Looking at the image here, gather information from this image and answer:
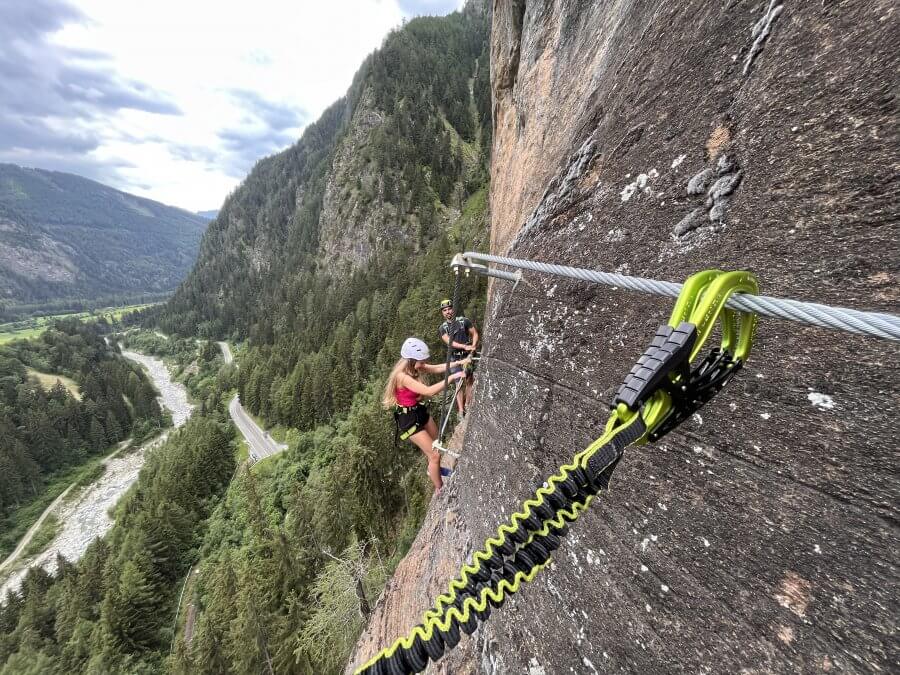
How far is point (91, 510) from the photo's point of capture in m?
60.4

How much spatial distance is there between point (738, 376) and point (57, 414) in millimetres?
109278

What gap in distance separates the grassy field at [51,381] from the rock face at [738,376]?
12628cm

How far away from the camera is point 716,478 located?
1.86m

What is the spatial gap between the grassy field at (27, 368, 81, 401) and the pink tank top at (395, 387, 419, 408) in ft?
403

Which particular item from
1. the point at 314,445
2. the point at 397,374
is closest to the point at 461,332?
the point at 397,374

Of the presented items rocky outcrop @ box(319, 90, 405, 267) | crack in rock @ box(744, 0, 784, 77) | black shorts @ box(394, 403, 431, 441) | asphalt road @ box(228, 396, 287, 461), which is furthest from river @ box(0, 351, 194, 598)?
crack in rock @ box(744, 0, 784, 77)

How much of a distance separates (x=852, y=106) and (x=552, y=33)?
19.7 ft

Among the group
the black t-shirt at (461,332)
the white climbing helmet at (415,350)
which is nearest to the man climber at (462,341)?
the black t-shirt at (461,332)

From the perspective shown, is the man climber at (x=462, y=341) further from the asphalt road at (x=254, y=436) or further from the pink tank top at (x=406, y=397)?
the asphalt road at (x=254, y=436)

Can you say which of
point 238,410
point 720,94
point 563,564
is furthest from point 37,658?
point 720,94

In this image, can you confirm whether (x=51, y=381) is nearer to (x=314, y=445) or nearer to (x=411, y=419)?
(x=314, y=445)

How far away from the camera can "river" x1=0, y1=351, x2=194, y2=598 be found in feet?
167

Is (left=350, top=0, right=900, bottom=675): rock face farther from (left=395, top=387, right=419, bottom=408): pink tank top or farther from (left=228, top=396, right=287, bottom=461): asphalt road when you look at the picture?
(left=228, top=396, right=287, bottom=461): asphalt road

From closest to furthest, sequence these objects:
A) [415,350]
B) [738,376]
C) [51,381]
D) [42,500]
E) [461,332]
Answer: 1. [738,376]
2. [415,350]
3. [461,332]
4. [42,500]
5. [51,381]
